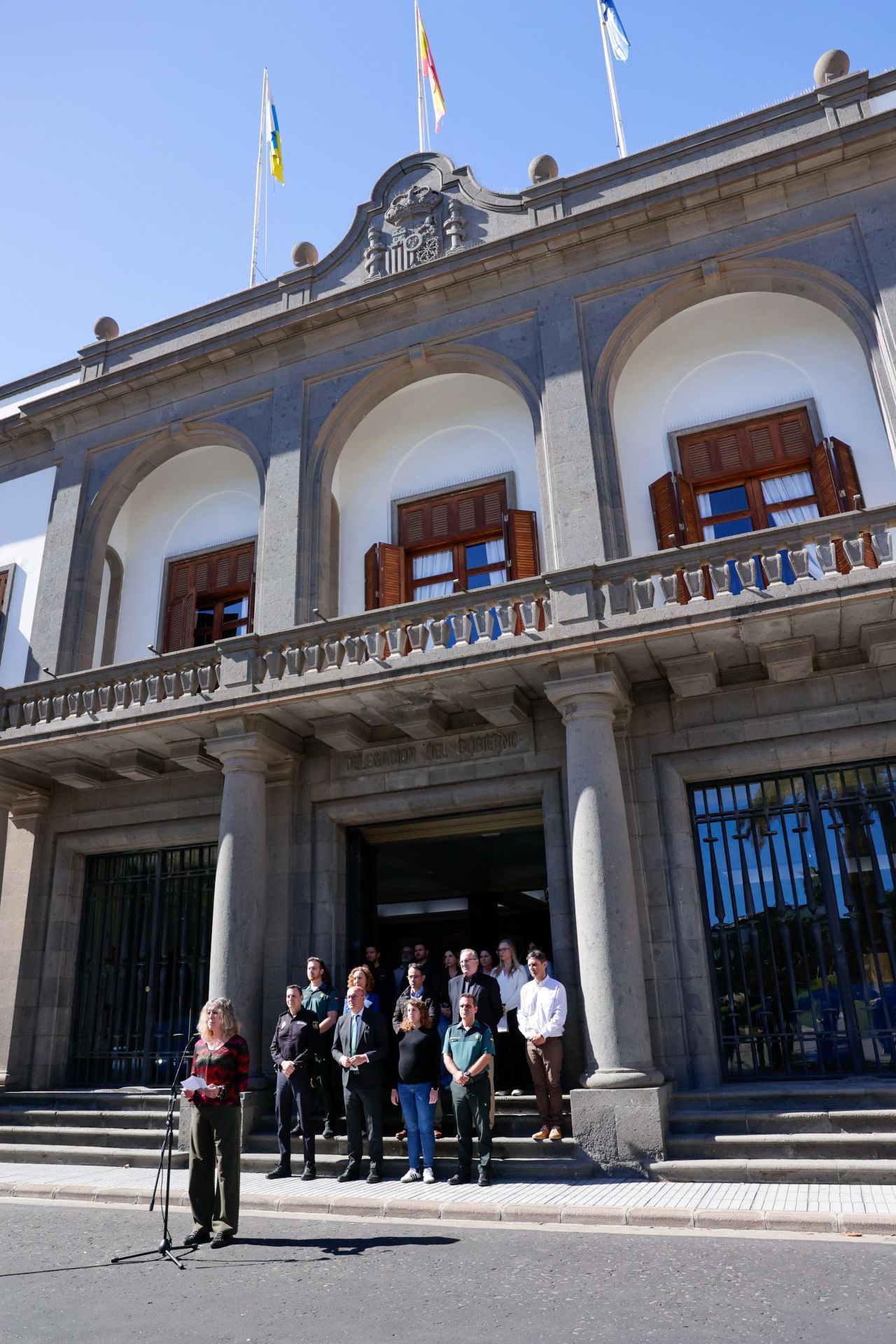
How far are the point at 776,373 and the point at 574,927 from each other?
7835mm

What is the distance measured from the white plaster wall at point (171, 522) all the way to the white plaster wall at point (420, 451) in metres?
1.88

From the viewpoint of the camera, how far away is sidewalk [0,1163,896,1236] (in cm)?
675

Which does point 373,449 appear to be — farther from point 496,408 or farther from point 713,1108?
point 713,1108

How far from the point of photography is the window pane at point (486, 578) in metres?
13.7

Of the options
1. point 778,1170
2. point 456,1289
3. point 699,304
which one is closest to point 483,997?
point 778,1170

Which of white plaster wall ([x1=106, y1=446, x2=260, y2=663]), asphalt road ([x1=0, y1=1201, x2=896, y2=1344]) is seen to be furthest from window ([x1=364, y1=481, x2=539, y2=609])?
asphalt road ([x1=0, y1=1201, x2=896, y2=1344])

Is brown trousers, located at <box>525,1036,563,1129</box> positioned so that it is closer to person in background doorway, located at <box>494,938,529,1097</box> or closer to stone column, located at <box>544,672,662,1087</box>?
stone column, located at <box>544,672,662,1087</box>

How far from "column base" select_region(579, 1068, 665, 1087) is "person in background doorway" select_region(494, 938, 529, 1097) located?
1223 mm

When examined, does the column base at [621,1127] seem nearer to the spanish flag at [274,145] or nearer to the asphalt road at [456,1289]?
the asphalt road at [456,1289]

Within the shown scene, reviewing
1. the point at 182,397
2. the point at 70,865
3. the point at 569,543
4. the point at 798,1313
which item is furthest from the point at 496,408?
the point at 798,1313

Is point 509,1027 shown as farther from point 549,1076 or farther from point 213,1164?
point 213,1164

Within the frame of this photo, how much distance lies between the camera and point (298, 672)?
12.1 meters

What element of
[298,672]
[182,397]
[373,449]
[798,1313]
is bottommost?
[798,1313]

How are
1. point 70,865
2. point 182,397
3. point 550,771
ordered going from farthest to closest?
point 182,397 → point 70,865 → point 550,771
